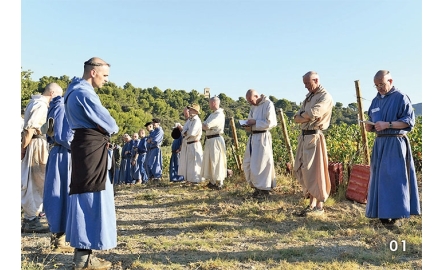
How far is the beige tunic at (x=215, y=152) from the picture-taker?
8.30 meters

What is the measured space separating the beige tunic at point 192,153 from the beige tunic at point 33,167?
13.4 feet

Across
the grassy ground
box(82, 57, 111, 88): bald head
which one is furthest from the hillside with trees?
box(82, 57, 111, 88): bald head

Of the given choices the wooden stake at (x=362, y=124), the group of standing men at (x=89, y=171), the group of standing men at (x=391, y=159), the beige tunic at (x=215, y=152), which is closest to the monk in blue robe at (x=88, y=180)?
the group of standing men at (x=89, y=171)

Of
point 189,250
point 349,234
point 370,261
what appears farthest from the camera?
point 349,234

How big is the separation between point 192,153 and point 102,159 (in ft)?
18.3

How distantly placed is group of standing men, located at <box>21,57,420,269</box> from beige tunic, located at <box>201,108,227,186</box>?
145 centimetres

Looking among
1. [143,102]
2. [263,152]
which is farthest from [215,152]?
[143,102]

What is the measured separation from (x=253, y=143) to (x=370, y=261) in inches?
132

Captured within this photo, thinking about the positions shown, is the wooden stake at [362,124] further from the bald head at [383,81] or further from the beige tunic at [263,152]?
the bald head at [383,81]

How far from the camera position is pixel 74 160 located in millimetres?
3445

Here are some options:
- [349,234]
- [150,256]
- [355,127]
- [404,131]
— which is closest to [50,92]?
[150,256]

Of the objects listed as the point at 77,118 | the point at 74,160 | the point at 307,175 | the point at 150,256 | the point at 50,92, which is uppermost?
the point at 50,92

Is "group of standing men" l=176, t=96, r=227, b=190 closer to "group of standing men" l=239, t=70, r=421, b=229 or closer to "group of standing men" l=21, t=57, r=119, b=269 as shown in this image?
"group of standing men" l=239, t=70, r=421, b=229

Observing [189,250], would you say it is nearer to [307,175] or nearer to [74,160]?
[74,160]
